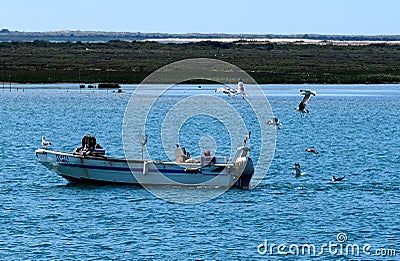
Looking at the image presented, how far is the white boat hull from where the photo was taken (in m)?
36.2

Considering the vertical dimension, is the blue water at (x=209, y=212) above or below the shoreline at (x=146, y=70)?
below

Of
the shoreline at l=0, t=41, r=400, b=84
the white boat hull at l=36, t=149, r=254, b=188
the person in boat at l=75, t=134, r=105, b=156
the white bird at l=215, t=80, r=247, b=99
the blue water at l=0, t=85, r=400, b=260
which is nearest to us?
the blue water at l=0, t=85, r=400, b=260

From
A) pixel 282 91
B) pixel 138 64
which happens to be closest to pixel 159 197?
pixel 282 91

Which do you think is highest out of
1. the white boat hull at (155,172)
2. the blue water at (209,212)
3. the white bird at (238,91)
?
the white bird at (238,91)

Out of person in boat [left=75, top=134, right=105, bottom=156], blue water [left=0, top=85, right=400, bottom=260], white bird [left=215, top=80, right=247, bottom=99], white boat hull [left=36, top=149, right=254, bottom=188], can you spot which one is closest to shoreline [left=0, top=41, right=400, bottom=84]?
white bird [left=215, top=80, right=247, bottom=99]

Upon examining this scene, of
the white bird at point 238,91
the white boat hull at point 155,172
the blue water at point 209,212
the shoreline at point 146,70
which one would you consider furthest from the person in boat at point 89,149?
the shoreline at point 146,70

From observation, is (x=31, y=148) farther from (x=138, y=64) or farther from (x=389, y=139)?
(x=138, y=64)

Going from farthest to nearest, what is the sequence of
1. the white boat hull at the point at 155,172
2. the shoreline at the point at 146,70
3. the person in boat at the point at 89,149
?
the shoreline at the point at 146,70
the person in boat at the point at 89,149
the white boat hull at the point at 155,172

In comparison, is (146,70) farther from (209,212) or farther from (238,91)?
(209,212)

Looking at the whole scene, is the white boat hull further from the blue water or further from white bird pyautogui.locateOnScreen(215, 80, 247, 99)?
white bird pyautogui.locateOnScreen(215, 80, 247, 99)

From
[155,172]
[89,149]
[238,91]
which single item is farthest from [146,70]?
[155,172]

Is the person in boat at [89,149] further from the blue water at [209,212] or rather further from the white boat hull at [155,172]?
the blue water at [209,212]

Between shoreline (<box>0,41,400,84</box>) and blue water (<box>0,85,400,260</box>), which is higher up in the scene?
shoreline (<box>0,41,400,84</box>)

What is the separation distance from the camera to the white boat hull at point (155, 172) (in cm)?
3619
